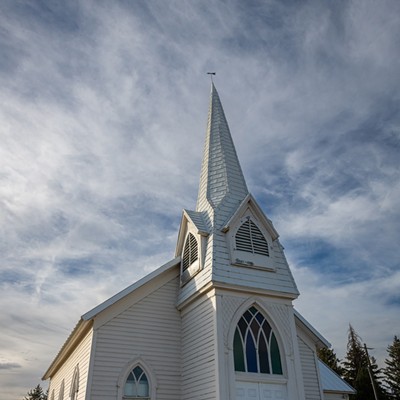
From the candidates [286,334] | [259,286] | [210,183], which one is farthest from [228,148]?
[286,334]

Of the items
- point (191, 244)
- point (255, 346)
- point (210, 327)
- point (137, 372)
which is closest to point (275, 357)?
point (255, 346)

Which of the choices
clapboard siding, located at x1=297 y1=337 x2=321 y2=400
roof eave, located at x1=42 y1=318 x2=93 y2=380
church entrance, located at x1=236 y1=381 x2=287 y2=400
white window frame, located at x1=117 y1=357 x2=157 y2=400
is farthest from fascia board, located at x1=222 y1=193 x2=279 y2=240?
roof eave, located at x1=42 y1=318 x2=93 y2=380

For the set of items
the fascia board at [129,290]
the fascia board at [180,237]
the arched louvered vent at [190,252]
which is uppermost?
the fascia board at [180,237]

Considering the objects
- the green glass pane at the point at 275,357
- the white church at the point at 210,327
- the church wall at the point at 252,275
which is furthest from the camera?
the church wall at the point at 252,275

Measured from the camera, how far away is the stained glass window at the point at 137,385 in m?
11.8

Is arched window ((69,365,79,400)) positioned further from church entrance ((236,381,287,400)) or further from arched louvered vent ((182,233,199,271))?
church entrance ((236,381,287,400))

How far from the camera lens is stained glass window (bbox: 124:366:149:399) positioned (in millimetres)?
11773

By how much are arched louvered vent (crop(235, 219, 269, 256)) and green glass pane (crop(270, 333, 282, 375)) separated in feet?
9.38

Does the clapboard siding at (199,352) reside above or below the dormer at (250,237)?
below

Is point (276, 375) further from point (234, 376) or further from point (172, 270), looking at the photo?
point (172, 270)

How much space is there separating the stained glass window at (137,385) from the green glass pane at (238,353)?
3.22 metres

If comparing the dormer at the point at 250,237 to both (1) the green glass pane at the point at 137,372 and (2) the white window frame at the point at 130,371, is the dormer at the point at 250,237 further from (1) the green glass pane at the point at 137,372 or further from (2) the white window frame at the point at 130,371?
(1) the green glass pane at the point at 137,372

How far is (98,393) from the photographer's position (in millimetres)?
11258

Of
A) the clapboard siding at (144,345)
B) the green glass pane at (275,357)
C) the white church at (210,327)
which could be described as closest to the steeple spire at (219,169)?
the white church at (210,327)
